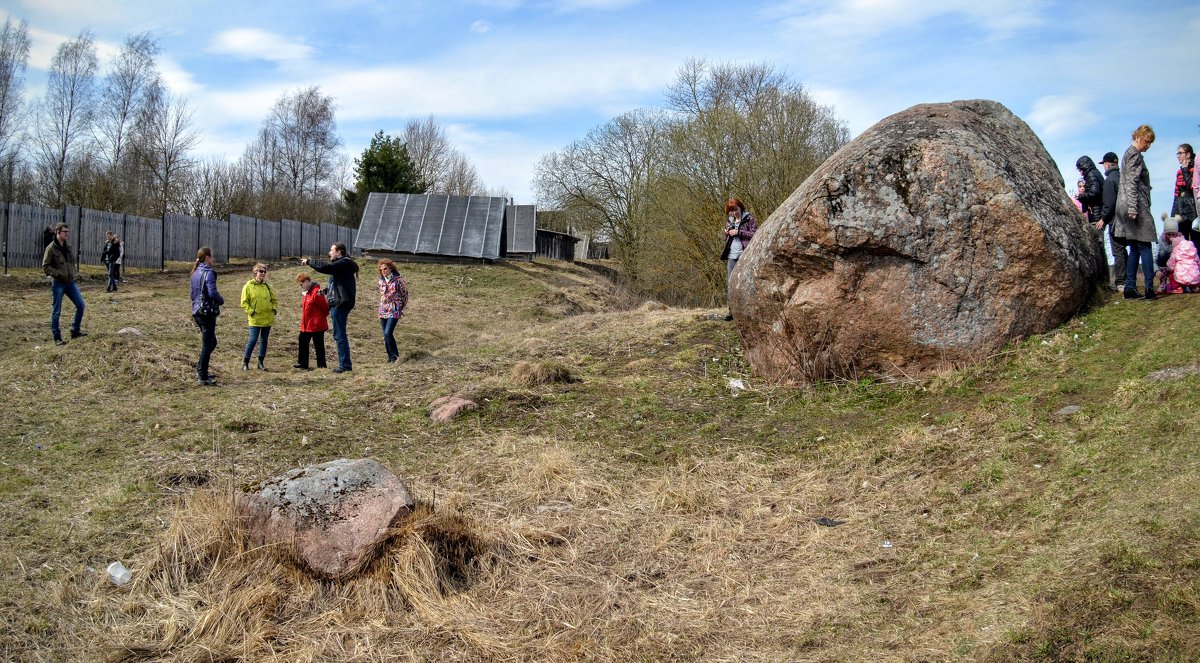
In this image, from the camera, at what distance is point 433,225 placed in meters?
28.6

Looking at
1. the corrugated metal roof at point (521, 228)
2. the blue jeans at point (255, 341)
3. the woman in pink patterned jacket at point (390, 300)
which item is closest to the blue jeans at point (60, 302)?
the blue jeans at point (255, 341)

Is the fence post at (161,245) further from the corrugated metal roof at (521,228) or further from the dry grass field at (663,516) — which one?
the dry grass field at (663,516)

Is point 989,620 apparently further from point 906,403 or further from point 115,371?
point 115,371

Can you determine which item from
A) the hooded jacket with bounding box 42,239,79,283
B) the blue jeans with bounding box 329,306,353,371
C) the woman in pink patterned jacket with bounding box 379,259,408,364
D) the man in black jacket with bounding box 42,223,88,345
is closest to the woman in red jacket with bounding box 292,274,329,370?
the blue jeans with bounding box 329,306,353,371

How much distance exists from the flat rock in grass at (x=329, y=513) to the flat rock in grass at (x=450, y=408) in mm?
2938

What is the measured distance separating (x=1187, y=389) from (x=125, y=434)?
327 inches

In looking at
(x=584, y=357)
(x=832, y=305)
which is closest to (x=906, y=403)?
(x=832, y=305)

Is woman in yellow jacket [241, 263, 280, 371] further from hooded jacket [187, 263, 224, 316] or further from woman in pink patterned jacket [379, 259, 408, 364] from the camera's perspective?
woman in pink patterned jacket [379, 259, 408, 364]

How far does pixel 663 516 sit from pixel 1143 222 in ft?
17.6

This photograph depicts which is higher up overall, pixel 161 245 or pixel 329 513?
pixel 161 245

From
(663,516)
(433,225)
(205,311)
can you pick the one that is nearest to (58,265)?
(205,311)

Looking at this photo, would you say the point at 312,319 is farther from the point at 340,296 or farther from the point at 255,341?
the point at 255,341

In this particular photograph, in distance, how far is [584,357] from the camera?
10.2 meters

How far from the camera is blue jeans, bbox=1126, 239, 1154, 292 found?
7.41 m
